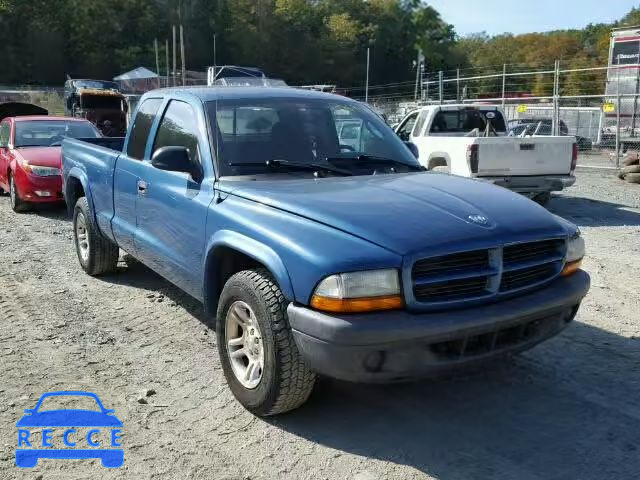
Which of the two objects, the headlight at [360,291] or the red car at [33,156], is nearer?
the headlight at [360,291]

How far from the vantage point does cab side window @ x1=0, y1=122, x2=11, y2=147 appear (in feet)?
36.5

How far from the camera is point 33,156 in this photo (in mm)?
9961

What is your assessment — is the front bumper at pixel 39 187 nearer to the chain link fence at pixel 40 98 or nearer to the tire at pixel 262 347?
the tire at pixel 262 347

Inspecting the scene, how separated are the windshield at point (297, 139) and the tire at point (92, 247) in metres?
2.45

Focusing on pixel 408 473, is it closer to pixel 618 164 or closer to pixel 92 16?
pixel 618 164

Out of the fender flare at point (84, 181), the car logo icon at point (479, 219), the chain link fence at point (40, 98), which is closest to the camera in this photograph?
the car logo icon at point (479, 219)

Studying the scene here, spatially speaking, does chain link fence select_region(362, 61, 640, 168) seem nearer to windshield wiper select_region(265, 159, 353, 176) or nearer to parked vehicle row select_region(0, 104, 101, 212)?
parked vehicle row select_region(0, 104, 101, 212)

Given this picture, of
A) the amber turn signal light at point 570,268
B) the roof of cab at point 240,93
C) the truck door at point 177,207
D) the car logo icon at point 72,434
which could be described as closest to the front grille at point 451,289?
the amber turn signal light at point 570,268

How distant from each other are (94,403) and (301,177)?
188cm

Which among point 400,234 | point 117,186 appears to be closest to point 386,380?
point 400,234

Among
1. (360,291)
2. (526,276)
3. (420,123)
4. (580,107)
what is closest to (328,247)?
(360,291)

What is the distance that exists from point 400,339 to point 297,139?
1.95 metres

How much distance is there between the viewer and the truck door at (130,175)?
A: 5.04 metres

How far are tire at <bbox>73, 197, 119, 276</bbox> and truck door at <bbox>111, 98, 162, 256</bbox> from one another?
76 centimetres
